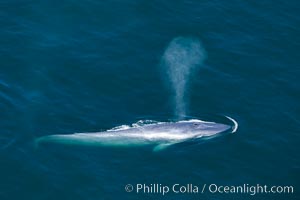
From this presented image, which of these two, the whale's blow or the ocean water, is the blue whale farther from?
the whale's blow

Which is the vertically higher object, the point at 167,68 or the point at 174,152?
the point at 167,68

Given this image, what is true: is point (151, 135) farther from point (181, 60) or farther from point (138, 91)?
point (181, 60)

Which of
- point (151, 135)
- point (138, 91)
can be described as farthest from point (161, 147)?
point (138, 91)

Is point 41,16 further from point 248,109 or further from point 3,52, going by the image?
point 248,109

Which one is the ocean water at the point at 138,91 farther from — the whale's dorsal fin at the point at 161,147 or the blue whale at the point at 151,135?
the blue whale at the point at 151,135

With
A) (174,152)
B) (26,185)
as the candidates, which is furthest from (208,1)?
(26,185)

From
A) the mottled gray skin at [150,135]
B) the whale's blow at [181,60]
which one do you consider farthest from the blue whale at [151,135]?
the whale's blow at [181,60]
